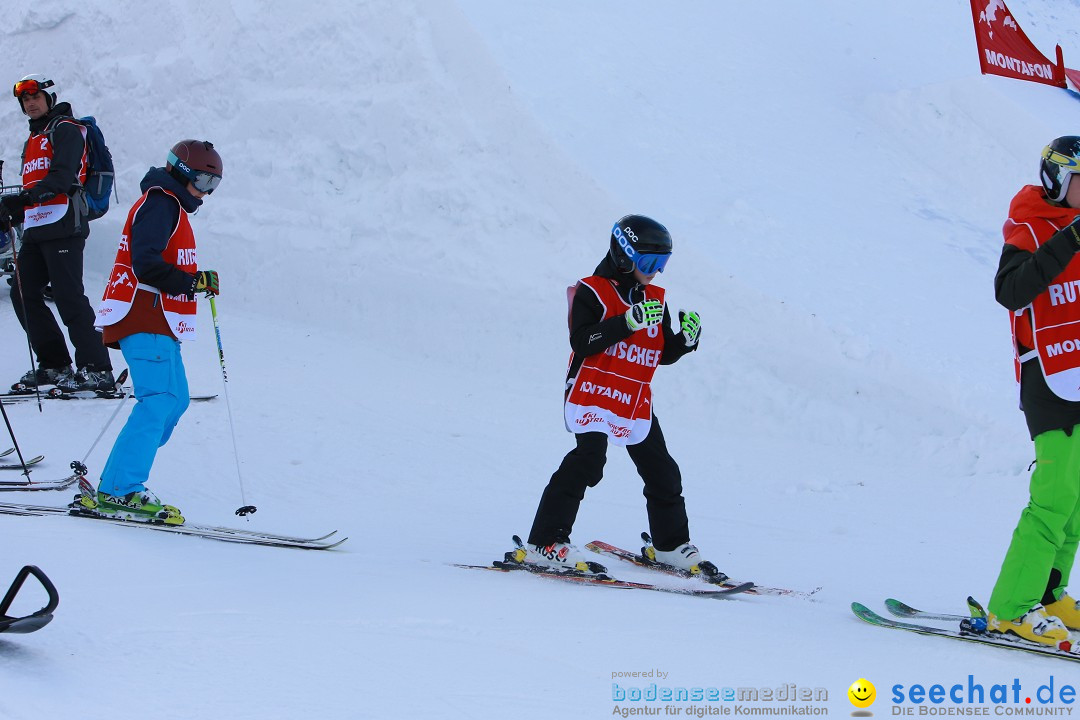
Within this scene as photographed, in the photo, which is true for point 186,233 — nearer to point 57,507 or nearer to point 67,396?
point 57,507

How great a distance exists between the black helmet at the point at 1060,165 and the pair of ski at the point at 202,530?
3.72m

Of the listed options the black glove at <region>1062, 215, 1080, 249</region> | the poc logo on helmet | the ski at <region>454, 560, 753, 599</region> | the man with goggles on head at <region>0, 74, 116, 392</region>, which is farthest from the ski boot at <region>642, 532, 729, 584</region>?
the man with goggles on head at <region>0, 74, 116, 392</region>

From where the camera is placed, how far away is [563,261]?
993 cm

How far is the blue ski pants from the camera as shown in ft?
18.3

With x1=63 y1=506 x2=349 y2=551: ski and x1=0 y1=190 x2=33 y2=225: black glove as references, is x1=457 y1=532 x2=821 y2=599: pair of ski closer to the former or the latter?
x1=63 y1=506 x2=349 y2=551: ski

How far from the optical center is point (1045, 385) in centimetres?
397

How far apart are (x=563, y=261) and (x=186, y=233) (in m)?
4.75

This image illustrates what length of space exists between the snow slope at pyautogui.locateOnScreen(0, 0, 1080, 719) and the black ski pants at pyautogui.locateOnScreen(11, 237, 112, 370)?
63 cm

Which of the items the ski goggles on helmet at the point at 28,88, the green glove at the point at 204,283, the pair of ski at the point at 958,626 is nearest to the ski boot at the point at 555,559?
the pair of ski at the point at 958,626

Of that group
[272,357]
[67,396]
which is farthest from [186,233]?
[272,357]

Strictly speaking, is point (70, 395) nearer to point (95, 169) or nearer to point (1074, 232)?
point (95, 169)

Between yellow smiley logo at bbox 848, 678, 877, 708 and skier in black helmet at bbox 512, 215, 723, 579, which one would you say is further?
skier in black helmet at bbox 512, 215, 723, 579

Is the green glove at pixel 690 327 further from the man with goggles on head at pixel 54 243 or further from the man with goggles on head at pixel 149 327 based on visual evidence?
the man with goggles on head at pixel 54 243

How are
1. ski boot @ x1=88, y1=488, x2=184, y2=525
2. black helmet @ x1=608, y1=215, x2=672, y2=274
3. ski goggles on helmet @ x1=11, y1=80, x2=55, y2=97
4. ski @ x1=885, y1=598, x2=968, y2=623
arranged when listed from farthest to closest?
1. ski goggles on helmet @ x1=11, y1=80, x2=55, y2=97
2. ski boot @ x1=88, y1=488, x2=184, y2=525
3. black helmet @ x1=608, y1=215, x2=672, y2=274
4. ski @ x1=885, y1=598, x2=968, y2=623
